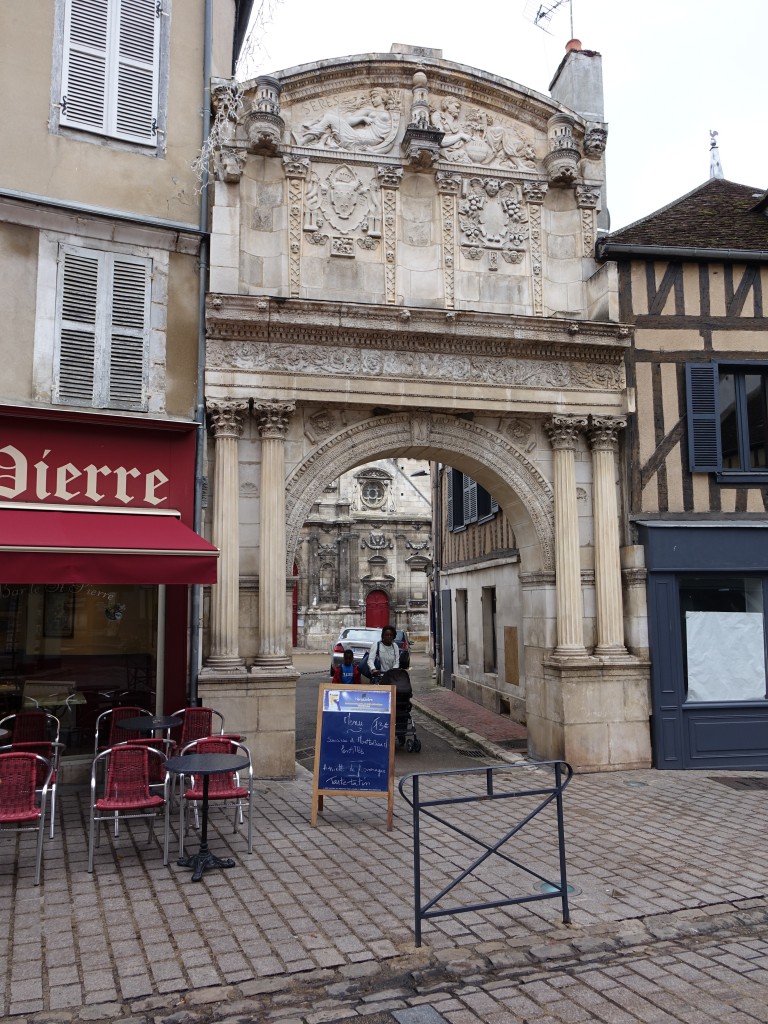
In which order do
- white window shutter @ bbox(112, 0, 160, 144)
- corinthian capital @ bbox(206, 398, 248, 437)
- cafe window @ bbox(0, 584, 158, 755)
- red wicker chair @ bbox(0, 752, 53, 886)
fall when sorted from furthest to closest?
1. white window shutter @ bbox(112, 0, 160, 144)
2. corinthian capital @ bbox(206, 398, 248, 437)
3. cafe window @ bbox(0, 584, 158, 755)
4. red wicker chair @ bbox(0, 752, 53, 886)

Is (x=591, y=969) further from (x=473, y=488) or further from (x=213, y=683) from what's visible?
(x=473, y=488)

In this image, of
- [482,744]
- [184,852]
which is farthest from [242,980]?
[482,744]

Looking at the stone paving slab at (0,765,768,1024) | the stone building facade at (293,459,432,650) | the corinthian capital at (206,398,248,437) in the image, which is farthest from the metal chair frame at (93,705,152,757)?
the stone building facade at (293,459,432,650)

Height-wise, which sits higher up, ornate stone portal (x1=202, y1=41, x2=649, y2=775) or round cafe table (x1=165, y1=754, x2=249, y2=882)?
ornate stone portal (x1=202, y1=41, x2=649, y2=775)

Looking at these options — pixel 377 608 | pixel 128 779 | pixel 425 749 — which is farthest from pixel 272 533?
pixel 377 608

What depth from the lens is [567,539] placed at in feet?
30.8

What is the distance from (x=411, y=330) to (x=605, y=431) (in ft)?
8.66

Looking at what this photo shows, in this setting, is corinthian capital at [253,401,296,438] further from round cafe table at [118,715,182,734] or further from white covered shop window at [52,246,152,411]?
round cafe table at [118,715,182,734]

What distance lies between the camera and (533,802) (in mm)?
7762

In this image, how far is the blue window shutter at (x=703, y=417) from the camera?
9531 millimetres

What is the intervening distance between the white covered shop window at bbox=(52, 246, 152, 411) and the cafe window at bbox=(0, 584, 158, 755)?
2.05m

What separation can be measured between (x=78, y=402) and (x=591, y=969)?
6.94 m

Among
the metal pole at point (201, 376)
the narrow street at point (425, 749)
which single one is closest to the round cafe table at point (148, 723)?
the metal pole at point (201, 376)

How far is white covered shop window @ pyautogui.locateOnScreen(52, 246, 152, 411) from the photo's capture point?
27.4ft
